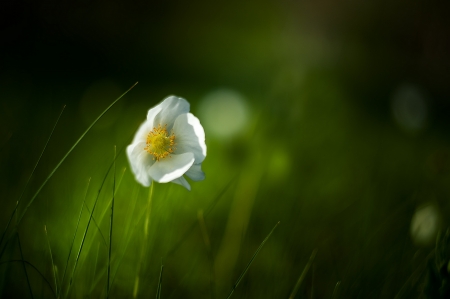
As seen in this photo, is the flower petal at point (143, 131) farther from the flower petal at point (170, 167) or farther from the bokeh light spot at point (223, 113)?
the bokeh light spot at point (223, 113)

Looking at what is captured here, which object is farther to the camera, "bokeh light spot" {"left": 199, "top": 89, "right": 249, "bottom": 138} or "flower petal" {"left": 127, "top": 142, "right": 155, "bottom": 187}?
"bokeh light spot" {"left": 199, "top": 89, "right": 249, "bottom": 138}

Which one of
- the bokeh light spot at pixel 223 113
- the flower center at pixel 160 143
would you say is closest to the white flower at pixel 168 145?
the flower center at pixel 160 143

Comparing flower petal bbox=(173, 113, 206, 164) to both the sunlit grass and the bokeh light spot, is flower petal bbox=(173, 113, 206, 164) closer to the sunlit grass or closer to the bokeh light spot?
the sunlit grass

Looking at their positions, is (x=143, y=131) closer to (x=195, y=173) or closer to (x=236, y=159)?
(x=195, y=173)

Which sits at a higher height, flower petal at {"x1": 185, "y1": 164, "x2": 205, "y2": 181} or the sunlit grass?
flower petal at {"x1": 185, "y1": 164, "x2": 205, "y2": 181}

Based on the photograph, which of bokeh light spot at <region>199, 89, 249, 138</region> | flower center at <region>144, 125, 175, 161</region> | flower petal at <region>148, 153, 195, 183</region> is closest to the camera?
flower petal at <region>148, 153, 195, 183</region>

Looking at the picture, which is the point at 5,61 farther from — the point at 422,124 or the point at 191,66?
the point at 422,124

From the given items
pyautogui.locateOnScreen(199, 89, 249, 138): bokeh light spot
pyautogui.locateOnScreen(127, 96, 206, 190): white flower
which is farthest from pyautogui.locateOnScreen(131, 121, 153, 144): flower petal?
pyautogui.locateOnScreen(199, 89, 249, 138): bokeh light spot
